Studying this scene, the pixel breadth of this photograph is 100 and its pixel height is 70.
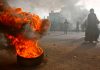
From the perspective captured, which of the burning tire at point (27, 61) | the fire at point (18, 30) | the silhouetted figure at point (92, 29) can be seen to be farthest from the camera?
the silhouetted figure at point (92, 29)

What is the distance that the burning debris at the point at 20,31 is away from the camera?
35.9ft

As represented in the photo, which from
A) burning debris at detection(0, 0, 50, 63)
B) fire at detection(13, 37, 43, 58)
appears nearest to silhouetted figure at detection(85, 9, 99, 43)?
burning debris at detection(0, 0, 50, 63)

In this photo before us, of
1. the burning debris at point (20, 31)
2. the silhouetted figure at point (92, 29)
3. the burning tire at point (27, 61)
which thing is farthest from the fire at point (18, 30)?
the silhouetted figure at point (92, 29)

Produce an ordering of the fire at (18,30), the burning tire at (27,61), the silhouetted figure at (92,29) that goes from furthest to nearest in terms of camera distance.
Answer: the silhouetted figure at (92,29) → the fire at (18,30) → the burning tire at (27,61)

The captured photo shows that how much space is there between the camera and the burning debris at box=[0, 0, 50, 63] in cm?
1094

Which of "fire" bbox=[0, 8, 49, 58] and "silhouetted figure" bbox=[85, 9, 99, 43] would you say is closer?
"fire" bbox=[0, 8, 49, 58]

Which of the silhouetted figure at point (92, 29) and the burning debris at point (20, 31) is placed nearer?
the burning debris at point (20, 31)

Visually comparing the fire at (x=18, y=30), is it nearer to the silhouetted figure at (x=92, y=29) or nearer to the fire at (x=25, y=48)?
the fire at (x=25, y=48)

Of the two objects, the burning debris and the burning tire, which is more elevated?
the burning debris

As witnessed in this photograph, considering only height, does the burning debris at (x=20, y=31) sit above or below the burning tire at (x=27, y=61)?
above

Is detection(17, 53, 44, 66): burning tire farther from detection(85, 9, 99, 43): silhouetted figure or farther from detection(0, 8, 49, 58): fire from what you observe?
detection(85, 9, 99, 43): silhouetted figure

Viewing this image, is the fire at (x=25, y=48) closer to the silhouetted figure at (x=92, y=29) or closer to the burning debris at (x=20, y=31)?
Answer: the burning debris at (x=20, y=31)

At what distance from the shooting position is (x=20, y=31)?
11.2 m

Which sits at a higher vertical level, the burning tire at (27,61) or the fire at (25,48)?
the fire at (25,48)
